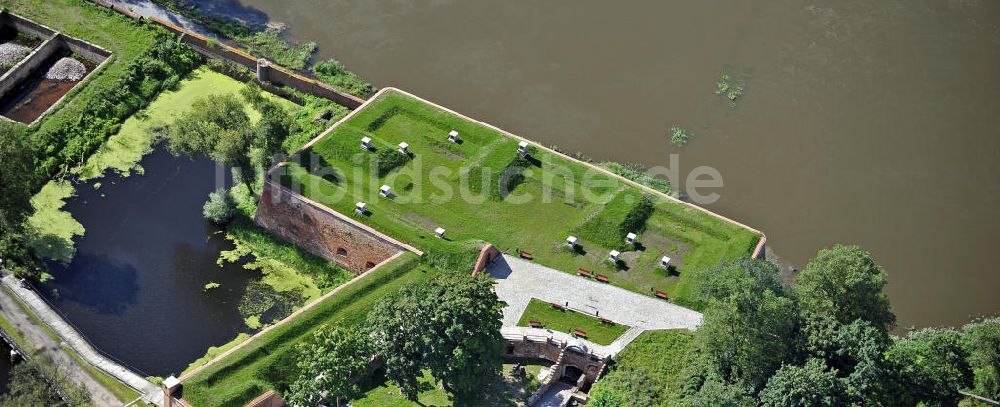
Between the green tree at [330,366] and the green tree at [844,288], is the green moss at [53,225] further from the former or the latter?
the green tree at [844,288]

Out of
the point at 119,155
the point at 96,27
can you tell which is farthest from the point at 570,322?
the point at 96,27

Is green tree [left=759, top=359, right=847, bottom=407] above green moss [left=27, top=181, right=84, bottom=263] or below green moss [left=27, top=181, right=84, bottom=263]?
above

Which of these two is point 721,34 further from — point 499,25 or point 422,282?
point 422,282

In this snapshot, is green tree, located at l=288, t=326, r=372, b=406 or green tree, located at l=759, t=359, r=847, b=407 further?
green tree, located at l=288, t=326, r=372, b=406

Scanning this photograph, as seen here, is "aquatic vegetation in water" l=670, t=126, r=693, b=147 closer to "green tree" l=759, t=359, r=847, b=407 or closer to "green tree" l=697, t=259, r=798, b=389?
"green tree" l=697, t=259, r=798, b=389

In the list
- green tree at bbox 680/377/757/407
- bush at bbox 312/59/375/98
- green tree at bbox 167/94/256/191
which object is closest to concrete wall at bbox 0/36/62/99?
green tree at bbox 167/94/256/191

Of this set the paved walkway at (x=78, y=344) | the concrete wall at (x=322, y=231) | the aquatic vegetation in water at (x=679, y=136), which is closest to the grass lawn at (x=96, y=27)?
the concrete wall at (x=322, y=231)

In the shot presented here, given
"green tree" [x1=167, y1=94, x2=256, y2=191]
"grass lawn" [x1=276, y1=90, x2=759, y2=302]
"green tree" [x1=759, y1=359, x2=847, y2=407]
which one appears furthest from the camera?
"green tree" [x1=167, y1=94, x2=256, y2=191]
